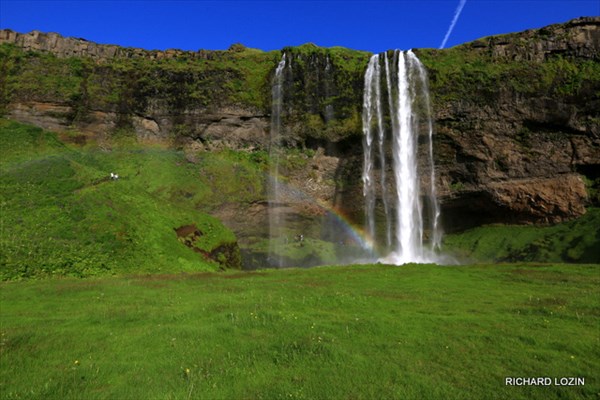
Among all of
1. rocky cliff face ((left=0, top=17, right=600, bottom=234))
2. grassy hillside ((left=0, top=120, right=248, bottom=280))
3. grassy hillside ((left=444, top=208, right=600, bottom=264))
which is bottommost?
grassy hillside ((left=444, top=208, right=600, bottom=264))

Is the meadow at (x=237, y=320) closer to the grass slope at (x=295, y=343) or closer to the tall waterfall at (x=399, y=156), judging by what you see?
the grass slope at (x=295, y=343)

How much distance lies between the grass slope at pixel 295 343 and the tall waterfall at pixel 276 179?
38.3 m

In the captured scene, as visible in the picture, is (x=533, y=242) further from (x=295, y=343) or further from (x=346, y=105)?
(x=295, y=343)

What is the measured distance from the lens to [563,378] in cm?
→ 898

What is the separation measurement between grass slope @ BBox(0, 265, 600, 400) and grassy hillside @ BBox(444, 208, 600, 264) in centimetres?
3352

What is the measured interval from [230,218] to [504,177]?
39.1 metres

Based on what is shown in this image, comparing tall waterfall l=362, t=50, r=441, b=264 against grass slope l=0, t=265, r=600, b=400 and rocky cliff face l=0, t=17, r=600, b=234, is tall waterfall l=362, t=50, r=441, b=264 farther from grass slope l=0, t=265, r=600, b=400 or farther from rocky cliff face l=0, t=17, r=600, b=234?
grass slope l=0, t=265, r=600, b=400

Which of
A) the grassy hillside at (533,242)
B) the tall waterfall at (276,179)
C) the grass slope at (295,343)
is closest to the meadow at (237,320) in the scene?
the grass slope at (295,343)

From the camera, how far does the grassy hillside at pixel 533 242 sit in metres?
49.8

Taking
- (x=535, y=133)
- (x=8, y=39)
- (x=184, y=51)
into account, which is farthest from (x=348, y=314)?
(x=8, y=39)

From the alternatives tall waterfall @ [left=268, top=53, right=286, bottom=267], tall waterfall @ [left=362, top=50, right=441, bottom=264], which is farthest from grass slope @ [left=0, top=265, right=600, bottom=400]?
tall waterfall @ [left=362, top=50, right=441, bottom=264]

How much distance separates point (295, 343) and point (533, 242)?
53997 mm

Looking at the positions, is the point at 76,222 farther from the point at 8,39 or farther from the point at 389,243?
A: the point at 8,39

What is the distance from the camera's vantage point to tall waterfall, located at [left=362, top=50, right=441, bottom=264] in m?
61.1
